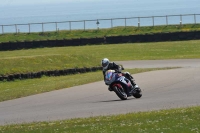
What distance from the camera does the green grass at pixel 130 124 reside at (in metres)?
12.6

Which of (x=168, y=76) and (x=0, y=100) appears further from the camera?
(x=168, y=76)

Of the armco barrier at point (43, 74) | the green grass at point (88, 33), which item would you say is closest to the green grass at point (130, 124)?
the armco barrier at point (43, 74)

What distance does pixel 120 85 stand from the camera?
66.0ft

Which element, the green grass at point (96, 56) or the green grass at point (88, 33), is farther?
the green grass at point (88, 33)

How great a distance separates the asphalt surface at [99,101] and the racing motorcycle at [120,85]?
0.73ft

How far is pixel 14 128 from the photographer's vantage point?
48.4ft

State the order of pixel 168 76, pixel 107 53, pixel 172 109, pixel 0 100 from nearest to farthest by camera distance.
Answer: pixel 172 109, pixel 0 100, pixel 168 76, pixel 107 53

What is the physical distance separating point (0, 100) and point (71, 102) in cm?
304

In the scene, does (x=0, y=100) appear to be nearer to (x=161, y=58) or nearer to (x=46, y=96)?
(x=46, y=96)

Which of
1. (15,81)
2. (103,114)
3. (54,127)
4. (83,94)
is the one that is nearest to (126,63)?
(15,81)

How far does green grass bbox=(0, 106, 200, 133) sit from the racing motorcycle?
4.31 meters

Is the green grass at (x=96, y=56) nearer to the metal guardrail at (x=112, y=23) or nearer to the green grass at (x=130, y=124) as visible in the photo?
the metal guardrail at (x=112, y=23)

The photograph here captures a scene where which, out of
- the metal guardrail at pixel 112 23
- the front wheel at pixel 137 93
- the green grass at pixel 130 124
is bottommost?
the metal guardrail at pixel 112 23

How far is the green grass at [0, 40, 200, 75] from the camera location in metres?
31.9
